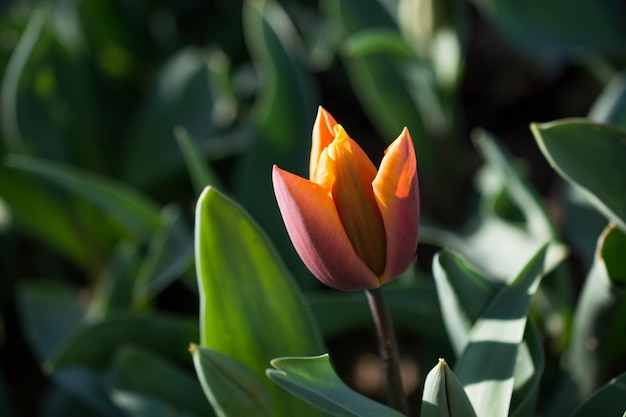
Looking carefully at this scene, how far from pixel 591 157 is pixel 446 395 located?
10.8 inches

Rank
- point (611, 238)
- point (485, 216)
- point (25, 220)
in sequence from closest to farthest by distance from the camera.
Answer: point (611, 238), point (485, 216), point (25, 220)

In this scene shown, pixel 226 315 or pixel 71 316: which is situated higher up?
pixel 226 315

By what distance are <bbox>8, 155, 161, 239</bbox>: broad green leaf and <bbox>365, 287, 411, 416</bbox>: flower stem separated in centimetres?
53

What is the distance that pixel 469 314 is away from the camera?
82 cm

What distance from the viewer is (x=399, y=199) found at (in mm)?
622

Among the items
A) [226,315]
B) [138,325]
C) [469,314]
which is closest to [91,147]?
[138,325]

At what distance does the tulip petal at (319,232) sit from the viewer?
24.2 inches

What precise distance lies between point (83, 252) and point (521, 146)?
0.79m

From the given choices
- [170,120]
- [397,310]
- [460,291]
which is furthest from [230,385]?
[170,120]

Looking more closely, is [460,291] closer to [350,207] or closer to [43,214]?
[350,207]

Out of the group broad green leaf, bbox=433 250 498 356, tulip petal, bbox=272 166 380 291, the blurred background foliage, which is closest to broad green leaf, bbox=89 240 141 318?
the blurred background foliage

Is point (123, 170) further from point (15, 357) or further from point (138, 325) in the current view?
point (138, 325)

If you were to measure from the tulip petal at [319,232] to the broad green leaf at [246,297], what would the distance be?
16cm

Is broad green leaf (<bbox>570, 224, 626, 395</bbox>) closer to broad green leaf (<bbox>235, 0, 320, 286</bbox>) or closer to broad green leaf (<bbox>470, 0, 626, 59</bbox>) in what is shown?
broad green leaf (<bbox>235, 0, 320, 286</bbox>)
